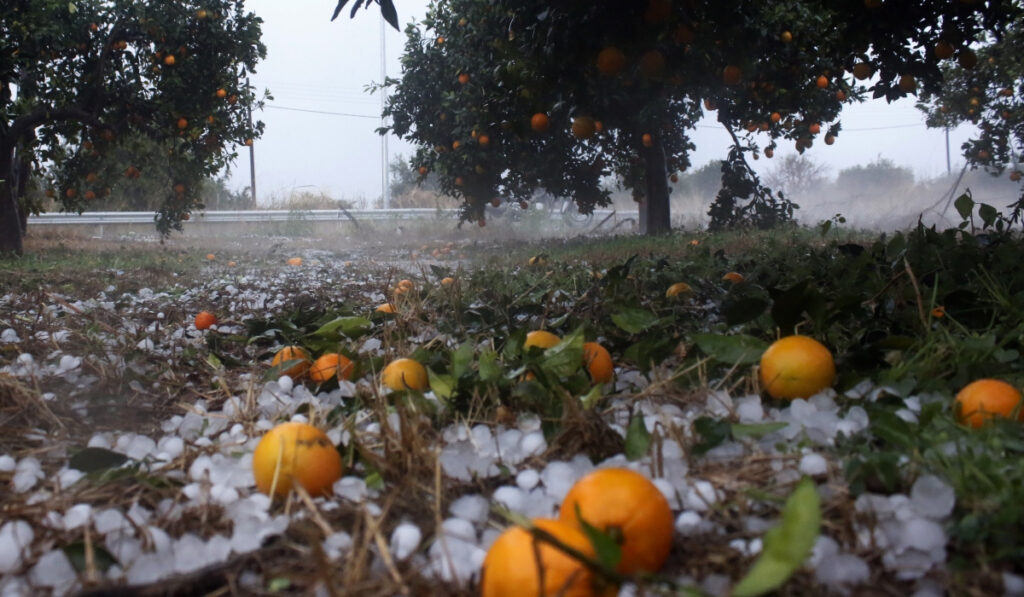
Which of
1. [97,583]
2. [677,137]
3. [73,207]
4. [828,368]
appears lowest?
[97,583]

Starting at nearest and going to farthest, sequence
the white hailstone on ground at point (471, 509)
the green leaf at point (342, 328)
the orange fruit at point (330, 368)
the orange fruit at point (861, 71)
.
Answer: the white hailstone on ground at point (471, 509)
the orange fruit at point (330, 368)
the green leaf at point (342, 328)
the orange fruit at point (861, 71)

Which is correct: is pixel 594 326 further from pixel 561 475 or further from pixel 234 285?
pixel 234 285

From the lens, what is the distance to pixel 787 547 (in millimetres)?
646

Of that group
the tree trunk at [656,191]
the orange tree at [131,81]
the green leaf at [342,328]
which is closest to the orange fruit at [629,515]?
the green leaf at [342,328]

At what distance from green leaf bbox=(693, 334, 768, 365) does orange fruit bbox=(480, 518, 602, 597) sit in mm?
673

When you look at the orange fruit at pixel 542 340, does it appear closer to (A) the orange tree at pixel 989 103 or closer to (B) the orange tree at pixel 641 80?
(B) the orange tree at pixel 641 80

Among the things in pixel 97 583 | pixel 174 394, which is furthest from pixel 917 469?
pixel 174 394

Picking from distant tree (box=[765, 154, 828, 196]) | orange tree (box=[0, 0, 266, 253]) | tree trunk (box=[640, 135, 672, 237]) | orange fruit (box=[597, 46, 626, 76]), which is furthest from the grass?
distant tree (box=[765, 154, 828, 196])

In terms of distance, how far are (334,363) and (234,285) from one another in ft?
10.6

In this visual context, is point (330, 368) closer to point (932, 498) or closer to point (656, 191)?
point (932, 498)

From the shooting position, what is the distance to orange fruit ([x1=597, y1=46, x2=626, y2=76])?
2275mm

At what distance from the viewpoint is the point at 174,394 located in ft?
5.41

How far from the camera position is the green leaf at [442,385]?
128 cm

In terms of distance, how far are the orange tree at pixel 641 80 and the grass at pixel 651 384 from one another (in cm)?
79
